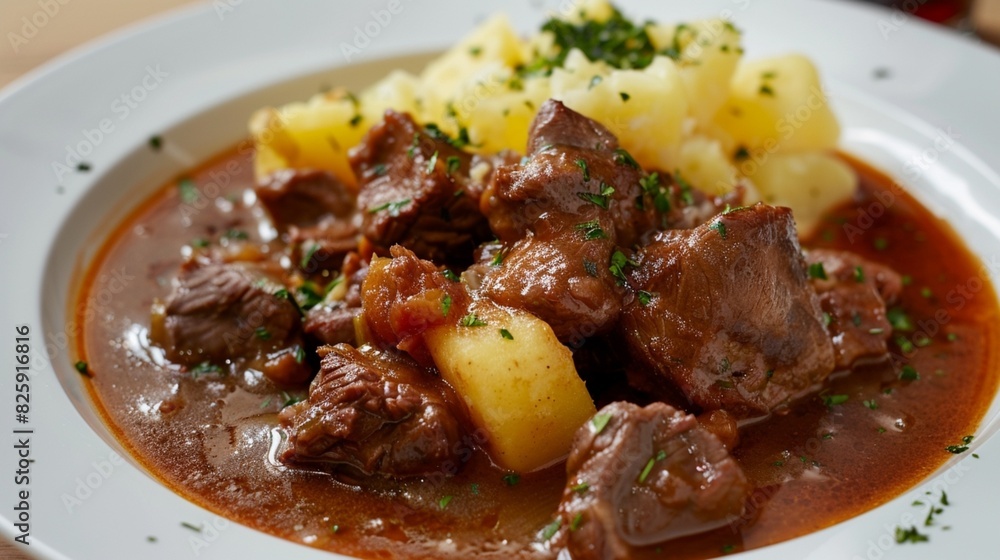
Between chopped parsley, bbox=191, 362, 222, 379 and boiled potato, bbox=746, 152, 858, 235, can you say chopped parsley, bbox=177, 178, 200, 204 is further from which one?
boiled potato, bbox=746, 152, 858, 235

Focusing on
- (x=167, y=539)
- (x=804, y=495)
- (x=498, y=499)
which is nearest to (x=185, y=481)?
(x=167, y=539)

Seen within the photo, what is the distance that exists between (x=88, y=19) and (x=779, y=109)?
17.9 ft

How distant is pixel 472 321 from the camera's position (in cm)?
392

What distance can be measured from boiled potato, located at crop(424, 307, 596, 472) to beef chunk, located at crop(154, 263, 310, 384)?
1.00 metres

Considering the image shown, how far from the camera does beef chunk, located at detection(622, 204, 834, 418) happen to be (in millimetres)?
3982

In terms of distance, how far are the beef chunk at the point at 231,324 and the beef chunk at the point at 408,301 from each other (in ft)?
2.16

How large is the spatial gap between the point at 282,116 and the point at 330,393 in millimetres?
2569

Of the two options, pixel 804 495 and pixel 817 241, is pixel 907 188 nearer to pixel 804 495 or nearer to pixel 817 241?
pixel 817 241

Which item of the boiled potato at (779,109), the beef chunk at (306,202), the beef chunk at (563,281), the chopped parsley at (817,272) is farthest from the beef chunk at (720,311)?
the beef chunk at (306,202)

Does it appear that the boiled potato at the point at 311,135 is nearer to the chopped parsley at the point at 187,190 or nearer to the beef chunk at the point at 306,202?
the beef chunk at the point at 306,202

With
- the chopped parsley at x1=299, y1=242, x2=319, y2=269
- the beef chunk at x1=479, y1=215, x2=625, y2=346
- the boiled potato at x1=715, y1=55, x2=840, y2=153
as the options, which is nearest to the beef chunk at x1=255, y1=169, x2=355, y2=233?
the chopped parsley at x1=299, y1=242, x2=319, y2=269

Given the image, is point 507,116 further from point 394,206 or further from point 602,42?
point 394,206

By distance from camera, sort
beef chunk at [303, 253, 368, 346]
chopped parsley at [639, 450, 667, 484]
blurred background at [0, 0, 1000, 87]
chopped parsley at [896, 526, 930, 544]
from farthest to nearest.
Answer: blurred background at [0, 0, 1000, 87]
beef chunk at [303, 253, 368, 346]
chopped parsley at [639, 450, 667, 484]
chopped parsley at [896, 526, 930, 544]

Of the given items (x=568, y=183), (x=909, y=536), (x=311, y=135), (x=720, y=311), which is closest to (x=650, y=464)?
(x=720, y=311)
